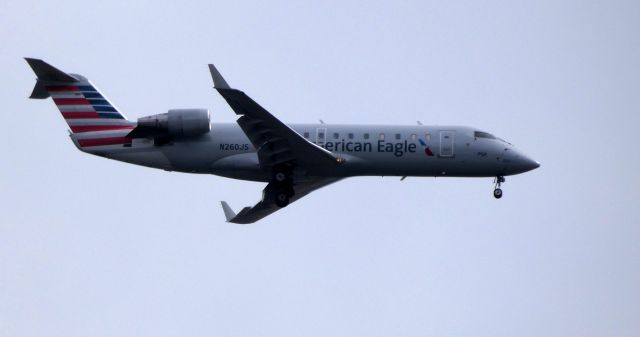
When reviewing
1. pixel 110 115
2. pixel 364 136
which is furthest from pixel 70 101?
pixel 364 136

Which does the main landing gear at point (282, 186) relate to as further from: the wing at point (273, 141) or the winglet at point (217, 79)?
the winglet at point (217, 79)

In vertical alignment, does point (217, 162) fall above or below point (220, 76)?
below

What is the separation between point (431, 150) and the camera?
44656 mm

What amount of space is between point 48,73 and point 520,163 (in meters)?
16.1

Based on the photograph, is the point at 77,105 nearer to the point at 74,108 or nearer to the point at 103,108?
the point at 74,108

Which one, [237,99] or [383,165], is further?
[383,165]

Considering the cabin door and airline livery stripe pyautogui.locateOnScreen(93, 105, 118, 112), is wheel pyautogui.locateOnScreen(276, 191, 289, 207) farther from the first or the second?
airline livery stripe pyautogui.locateOnScreen(93, 105, 118, 112)

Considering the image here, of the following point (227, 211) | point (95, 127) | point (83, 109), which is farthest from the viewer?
point (227, 211)

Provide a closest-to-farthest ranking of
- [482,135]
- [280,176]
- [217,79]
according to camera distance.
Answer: [217,79] → [280,176] → [482,135]

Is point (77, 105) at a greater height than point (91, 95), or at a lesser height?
lesser

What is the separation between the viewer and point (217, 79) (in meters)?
40.7

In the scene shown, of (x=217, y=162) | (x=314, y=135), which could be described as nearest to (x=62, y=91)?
(x=217, y=162)

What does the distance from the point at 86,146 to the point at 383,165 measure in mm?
9850

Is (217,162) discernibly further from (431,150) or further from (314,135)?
(431,150)
